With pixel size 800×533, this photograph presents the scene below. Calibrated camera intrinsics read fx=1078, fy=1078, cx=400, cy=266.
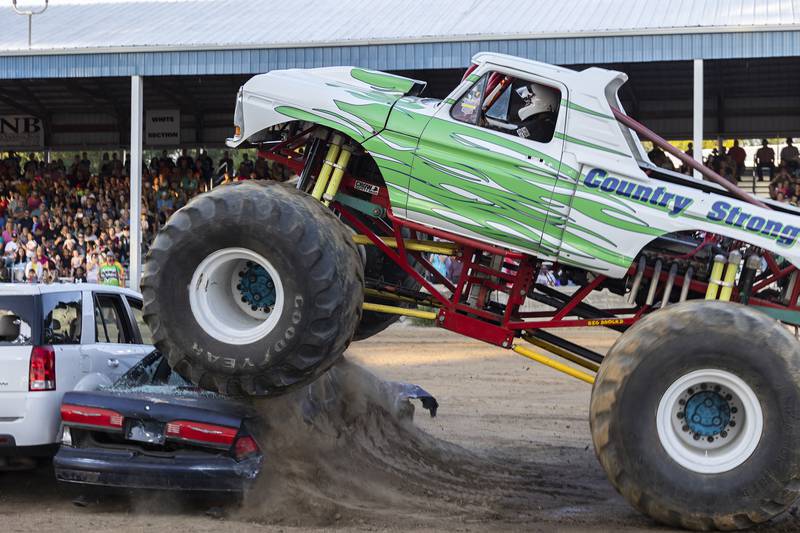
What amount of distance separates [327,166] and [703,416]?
10.2 feet

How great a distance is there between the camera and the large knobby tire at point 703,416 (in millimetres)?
6430

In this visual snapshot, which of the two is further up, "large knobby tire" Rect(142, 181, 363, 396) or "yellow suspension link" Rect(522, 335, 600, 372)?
"large knobby tire" Rect(142, 181, 363, 396)

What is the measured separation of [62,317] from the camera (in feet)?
25.2

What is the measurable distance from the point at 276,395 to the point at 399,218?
1528mm

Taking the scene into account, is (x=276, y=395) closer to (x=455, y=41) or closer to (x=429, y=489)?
(x=429, y=489)

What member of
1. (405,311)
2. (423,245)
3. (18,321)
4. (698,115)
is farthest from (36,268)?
(423,245)

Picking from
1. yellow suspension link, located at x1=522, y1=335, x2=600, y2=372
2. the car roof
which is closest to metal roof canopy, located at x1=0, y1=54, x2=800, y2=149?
yellow suspension link, located at x1=522, y1=335, x2=600, y2=372

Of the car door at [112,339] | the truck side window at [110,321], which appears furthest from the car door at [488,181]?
the truck side window at [110,321]

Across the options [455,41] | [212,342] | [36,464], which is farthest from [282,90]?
[455,41]

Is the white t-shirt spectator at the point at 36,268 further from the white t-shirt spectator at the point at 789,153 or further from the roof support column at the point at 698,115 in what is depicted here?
the white t-shirt spectator at the point at 789,153

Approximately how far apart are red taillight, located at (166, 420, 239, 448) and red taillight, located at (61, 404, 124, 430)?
384mm

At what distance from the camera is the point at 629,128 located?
25.0 ft

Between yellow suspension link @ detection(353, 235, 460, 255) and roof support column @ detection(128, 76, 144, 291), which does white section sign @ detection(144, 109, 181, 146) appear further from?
yellow suspension link @ detection(353, 235, 460, 255)

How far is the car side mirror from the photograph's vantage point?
286 inches
